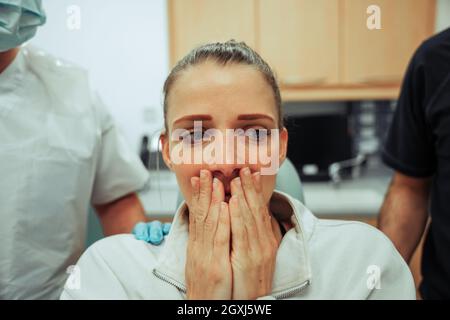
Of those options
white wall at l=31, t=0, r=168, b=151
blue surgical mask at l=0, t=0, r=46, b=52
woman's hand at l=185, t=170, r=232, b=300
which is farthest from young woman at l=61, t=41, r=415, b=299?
blue surgical mask at l=0, t=0, r=46, b=52

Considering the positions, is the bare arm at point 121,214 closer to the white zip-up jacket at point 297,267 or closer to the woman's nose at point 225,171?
the white zip-up jacket at point 297,267

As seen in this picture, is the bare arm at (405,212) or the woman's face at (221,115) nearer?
the woman's face at (221,115)

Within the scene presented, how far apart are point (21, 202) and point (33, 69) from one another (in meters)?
0.21

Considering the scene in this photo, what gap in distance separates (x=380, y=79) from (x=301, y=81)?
11cm

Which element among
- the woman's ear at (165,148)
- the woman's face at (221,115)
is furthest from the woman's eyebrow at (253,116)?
the woman's ear at (165,148)

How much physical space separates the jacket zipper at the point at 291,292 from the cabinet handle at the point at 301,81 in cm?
26

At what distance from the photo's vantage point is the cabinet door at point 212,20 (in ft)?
1.65

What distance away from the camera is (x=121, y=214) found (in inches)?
25.8

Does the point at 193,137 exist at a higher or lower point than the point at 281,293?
higher

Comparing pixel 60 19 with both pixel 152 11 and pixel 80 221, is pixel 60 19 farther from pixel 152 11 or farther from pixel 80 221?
pixel 80 221

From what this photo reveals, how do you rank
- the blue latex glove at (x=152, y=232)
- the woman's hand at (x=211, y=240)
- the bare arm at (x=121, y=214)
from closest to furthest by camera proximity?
the woman's hand at (x=211, y=240) → the blue latex glove at (x=152, y=232) → the bare arm at (x=121, y=214)

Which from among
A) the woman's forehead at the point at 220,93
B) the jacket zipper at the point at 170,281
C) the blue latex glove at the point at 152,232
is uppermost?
the woman's forehead at the point at 220,93

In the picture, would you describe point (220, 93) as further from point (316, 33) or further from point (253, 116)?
point (316, 33)

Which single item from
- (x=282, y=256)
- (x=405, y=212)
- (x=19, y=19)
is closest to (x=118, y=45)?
(x=19, y=19)
